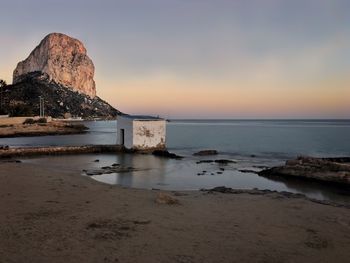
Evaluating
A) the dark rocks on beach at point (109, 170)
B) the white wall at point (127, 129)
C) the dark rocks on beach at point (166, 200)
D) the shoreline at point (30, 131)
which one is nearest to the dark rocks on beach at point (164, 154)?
the white wall at point (127, 129)

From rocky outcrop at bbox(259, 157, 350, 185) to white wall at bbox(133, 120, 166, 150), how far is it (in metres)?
13.9

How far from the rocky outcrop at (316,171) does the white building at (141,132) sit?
14.0 m

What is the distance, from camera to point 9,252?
6.46 metres

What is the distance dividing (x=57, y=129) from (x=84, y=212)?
6363 centimetres

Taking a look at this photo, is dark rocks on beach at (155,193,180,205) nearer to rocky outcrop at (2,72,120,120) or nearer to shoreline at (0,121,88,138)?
shoreline at (0,121,88,138)

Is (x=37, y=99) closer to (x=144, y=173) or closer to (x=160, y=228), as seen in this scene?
(x=144, y=173)

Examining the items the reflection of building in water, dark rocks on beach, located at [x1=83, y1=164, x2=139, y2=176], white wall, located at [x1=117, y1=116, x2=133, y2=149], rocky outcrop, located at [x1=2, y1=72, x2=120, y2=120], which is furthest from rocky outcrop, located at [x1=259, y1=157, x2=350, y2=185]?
rocky outcrop, located at [x1=2, y1=72, x2=120, y2=120]

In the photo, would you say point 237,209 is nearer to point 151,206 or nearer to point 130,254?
point 151,206

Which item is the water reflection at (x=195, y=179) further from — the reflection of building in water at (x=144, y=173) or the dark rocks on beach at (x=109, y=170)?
the dark rocks on beach at (x=109, y=170)

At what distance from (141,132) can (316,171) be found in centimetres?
1739

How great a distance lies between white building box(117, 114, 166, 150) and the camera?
3375 cm

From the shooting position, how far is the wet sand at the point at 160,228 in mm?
6785

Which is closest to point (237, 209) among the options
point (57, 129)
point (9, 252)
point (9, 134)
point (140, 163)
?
point (9, 252)

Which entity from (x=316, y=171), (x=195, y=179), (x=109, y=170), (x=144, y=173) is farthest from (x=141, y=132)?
(x=316, y=171)
